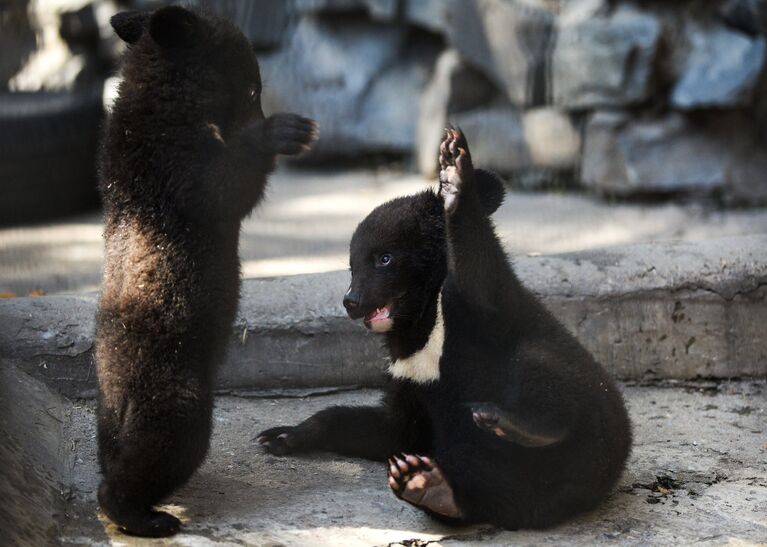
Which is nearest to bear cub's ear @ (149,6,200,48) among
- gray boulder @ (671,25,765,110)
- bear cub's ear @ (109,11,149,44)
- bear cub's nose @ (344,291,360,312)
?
bear cub's ear @ (109,11,149,44)

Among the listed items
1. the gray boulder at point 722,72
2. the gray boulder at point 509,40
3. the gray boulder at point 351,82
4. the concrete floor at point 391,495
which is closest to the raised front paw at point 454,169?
the concrete floor at point 391,495

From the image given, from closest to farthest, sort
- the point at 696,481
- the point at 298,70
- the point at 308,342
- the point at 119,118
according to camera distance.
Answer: the point at 119,118 < the point at 696,481 < the point at 308,342 < the point at 298,70

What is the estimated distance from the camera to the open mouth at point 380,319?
3623 mm

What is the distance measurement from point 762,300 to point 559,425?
186 centimetres

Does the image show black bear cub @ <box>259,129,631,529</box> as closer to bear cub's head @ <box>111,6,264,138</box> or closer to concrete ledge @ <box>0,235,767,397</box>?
bear cub's head @ <box>111,6,264,138</box>

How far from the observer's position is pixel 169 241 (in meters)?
3.38

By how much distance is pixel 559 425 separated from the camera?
10.6 feet

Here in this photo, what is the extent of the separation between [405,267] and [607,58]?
15.8ft

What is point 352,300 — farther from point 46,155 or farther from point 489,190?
point 46,155

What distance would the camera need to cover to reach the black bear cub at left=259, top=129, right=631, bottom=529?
3.27 meters

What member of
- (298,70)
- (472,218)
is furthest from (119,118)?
(298,70)

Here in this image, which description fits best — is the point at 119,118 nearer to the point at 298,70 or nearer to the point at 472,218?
the point at 472,218

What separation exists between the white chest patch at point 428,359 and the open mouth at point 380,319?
13 cm

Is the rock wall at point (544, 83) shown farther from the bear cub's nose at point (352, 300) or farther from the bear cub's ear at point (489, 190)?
the bear cub's nose at point (352, 300)
